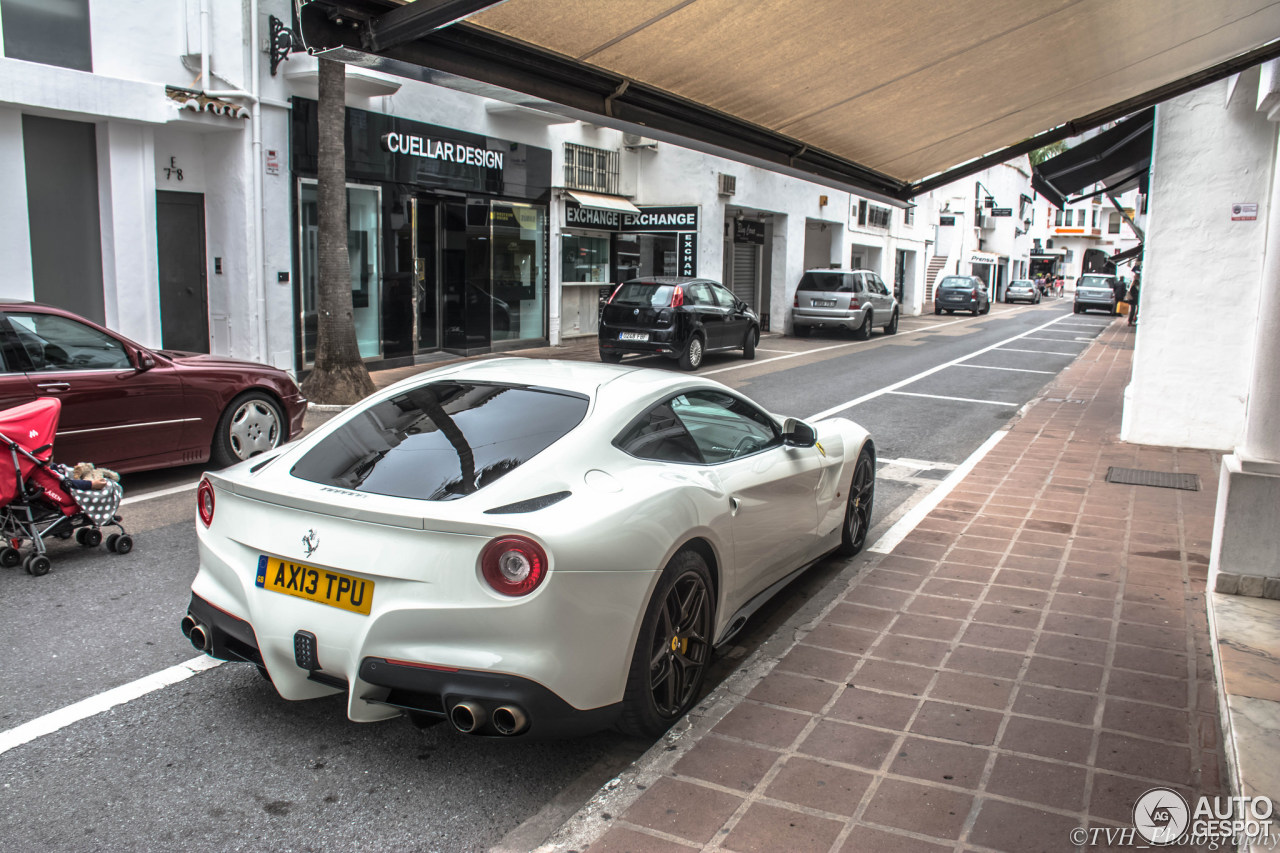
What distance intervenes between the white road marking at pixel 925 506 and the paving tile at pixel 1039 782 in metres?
2.81

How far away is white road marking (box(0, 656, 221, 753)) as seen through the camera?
3.64 meters

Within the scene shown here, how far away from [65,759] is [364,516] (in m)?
1.44

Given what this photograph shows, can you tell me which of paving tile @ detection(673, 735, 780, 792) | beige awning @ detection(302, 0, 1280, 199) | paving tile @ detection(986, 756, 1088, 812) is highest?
beige awning @ detection(302, 0, 1280, 199)

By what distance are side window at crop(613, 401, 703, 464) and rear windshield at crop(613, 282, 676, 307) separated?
12702 mm

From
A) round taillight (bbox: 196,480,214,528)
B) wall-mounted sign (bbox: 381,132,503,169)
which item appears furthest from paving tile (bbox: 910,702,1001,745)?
wall-mounted sign (bbox: 381,132,503,169)

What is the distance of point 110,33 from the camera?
11.9 meters

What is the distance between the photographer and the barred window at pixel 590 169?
68.5 ft

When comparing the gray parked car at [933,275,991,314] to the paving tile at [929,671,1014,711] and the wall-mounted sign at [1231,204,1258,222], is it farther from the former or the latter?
the paving tile at [929,671,1014,711]

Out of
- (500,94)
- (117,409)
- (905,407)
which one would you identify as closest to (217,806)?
(500,94)

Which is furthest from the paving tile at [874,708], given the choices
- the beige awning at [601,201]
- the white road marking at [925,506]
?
the beige awning at [601,201]

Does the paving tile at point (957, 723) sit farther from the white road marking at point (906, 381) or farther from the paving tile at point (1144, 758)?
the white road marking at point (906, 381)

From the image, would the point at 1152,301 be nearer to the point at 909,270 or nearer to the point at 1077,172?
the point at 1077,172

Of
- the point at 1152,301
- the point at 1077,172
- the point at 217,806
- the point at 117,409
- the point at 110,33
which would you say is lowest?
the point at 217,806

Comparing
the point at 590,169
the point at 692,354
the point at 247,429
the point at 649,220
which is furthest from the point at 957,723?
the point at 649,220
